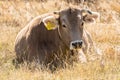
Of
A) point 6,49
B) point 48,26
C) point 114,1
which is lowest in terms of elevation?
point 114,1

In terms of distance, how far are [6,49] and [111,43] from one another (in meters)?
3.02

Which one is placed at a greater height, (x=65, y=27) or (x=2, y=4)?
(x=65, y=27)

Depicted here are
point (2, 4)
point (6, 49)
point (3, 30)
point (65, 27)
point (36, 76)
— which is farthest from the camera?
point (2, 4)

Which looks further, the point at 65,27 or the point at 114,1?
the point at 114,1

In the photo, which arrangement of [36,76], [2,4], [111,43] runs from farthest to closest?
[2,4] < [111,43] < [36,76]

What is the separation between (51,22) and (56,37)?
17.7 inches

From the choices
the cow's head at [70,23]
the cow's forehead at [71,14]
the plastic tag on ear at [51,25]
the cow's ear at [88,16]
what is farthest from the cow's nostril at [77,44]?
the cow's ear at [88,16]

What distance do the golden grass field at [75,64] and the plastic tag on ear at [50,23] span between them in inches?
36.5

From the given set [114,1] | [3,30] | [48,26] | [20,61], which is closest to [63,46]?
[48,26]

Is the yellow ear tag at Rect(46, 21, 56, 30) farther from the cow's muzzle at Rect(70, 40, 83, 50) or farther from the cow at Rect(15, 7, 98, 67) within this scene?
the cow's muzzle at Rect(70, 40, 83, 50)

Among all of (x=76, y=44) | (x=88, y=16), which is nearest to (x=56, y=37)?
(x=88, y=16)

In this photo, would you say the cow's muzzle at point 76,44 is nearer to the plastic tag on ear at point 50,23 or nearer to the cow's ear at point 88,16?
the plastic tag on ear at point 50,23

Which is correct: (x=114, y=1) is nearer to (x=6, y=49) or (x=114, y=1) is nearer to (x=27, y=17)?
(x=27, y=17)

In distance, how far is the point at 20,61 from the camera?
1006 centimetres
